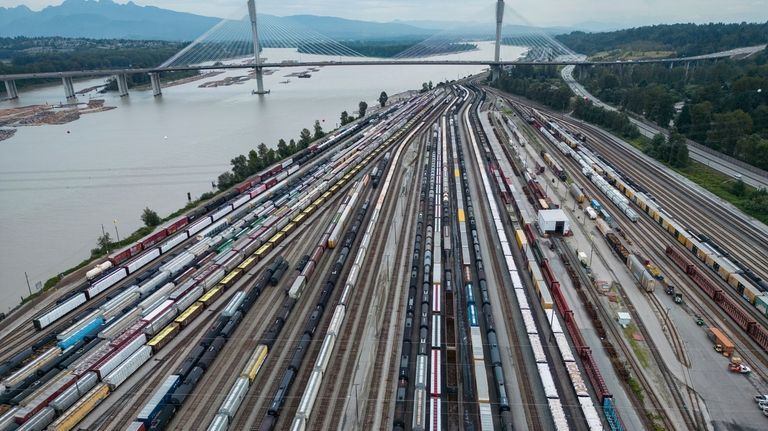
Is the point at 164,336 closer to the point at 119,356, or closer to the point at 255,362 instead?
the point at 119,356

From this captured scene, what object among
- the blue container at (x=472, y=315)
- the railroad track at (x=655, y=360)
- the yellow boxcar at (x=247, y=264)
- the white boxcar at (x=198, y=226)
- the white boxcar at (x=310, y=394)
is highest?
the white boxcar at (x=198, y=226)

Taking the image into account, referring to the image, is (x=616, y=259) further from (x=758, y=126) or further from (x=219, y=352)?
(x=758, y=126)

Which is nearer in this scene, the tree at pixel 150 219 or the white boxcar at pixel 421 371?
the white boxcar at pixel 421 371

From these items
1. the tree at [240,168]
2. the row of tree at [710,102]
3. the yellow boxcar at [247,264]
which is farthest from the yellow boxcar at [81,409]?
the row of tree at [710,102]

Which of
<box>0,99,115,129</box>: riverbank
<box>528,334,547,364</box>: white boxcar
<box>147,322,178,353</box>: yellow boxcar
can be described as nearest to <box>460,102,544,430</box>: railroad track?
<box>528,334,547,364</box>: white boxcar

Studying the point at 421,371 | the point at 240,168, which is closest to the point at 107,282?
the point at 421,371

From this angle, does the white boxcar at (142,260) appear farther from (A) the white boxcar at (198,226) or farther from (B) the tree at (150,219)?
(B) the tree at (150,219)
